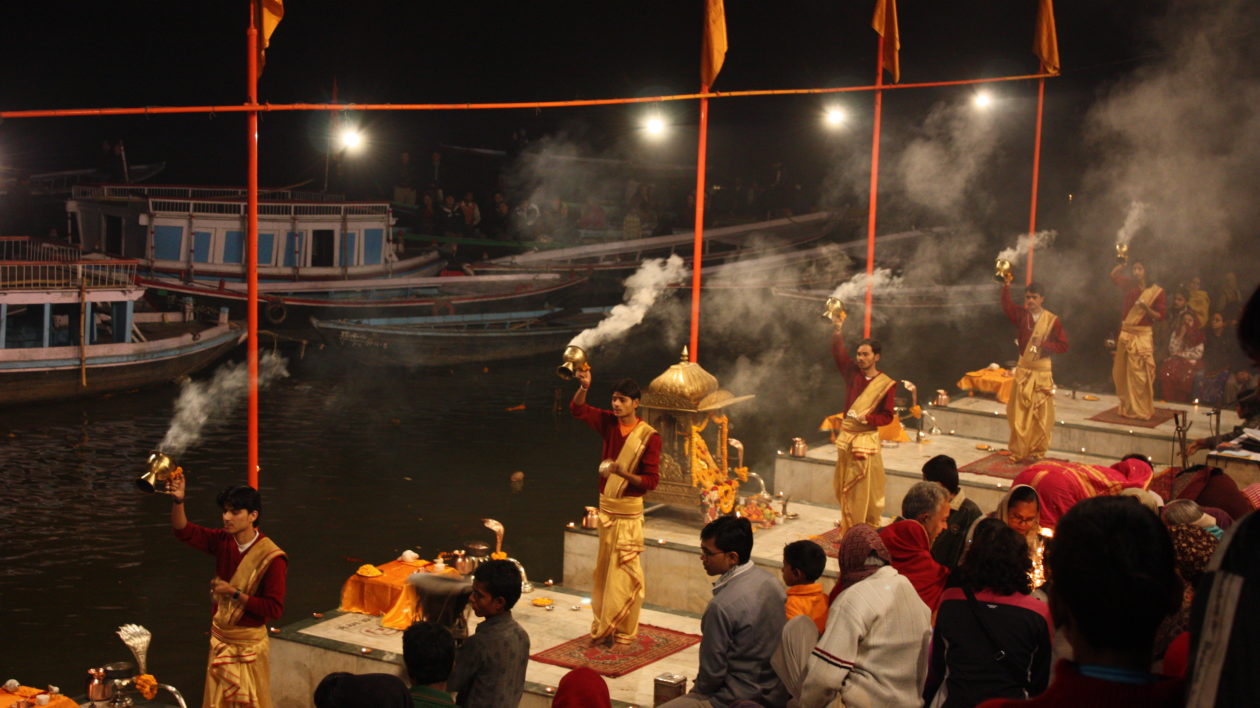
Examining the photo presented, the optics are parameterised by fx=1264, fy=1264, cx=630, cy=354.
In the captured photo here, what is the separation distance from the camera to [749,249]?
100 feet

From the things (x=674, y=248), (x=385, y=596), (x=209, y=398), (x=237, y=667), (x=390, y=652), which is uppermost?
(x=674, y=248)

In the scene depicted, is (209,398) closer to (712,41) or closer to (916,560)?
(712,41)

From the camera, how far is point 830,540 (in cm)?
1062

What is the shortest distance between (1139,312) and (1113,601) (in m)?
12.5

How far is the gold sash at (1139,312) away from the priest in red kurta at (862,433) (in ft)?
17.3

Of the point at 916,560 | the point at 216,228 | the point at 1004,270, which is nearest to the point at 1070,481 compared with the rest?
the point at 916,560

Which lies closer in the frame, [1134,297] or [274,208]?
[1134,297]

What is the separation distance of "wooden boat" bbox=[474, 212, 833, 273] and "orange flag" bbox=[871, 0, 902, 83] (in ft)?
51.2

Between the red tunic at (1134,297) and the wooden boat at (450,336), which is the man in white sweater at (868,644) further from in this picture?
the wooden boat at (450,336)

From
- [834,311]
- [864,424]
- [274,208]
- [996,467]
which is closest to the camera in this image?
[864,424]

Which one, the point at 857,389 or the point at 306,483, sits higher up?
the point at 857,389

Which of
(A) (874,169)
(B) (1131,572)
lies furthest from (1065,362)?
(B) (1131,572)

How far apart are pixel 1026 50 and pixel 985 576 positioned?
20625 millimetres

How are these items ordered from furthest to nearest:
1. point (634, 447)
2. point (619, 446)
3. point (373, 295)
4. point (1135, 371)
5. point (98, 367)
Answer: point (373, 295)
point (98, 367)
point (1135, 371)
point (619, 446)
point (634, 447)
